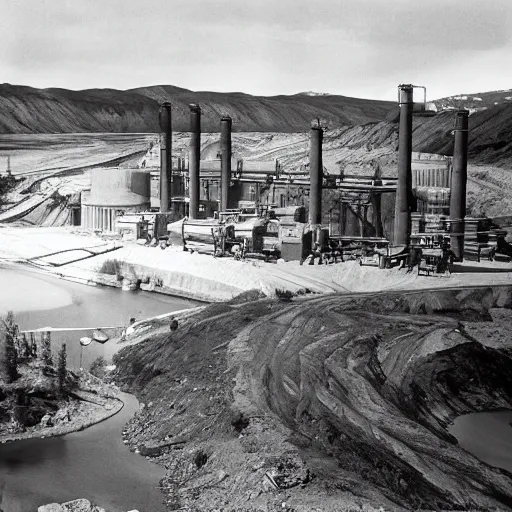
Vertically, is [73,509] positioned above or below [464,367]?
below

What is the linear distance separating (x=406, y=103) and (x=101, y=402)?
472 cm

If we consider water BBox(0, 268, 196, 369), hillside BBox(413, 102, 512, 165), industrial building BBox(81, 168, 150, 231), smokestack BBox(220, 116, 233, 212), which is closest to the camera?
water BBox(0, 268, 196, 369)

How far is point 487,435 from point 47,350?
160 inches

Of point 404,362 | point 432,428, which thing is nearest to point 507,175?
point 404,362

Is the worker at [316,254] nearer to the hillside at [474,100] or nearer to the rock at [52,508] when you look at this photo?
the hillside at [474,100]

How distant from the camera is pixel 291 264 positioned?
8.98 m

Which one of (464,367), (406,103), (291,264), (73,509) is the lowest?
(73,509)

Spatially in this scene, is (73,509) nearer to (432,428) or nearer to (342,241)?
(432,428)

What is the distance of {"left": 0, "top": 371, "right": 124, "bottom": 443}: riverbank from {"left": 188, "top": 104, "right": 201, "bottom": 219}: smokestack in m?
5.14

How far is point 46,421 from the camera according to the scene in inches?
290

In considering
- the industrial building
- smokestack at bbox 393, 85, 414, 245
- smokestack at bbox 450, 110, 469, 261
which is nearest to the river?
smokestack at bbox 393, 85, 414, 245

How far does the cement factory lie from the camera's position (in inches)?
364

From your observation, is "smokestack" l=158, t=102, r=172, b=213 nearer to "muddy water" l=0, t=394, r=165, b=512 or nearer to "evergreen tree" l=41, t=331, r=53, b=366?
"evergreen tree" l=41, t=331, r=53, b=366

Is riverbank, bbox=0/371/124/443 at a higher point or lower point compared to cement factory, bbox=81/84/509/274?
lower
